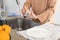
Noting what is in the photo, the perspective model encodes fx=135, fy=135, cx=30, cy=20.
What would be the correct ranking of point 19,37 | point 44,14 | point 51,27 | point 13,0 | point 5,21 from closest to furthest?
point 19,37 → point 51,27 → point 5,21 → point 44,14 → point 13,0

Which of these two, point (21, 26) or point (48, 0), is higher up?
point (48, 0)

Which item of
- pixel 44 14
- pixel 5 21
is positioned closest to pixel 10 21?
pixel 5 21

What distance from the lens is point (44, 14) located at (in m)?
1.34

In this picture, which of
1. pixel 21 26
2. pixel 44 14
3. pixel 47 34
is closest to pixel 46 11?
pixel 44 14

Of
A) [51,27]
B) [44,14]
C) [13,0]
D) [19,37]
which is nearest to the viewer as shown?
[19,37]

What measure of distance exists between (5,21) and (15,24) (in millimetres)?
88

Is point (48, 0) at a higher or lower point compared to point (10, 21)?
higher

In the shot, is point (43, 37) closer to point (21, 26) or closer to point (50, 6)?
point (21, 26)

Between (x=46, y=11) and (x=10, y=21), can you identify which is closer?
(x=10, y=21)

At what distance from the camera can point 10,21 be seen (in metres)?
1.16

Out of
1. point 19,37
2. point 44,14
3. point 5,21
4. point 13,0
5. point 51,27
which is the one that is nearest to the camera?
point 19,37

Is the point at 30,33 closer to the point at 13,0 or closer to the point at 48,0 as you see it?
the point at 48,0

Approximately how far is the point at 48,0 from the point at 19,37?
2.31 ft

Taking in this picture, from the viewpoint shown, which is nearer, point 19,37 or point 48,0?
point 19,37
